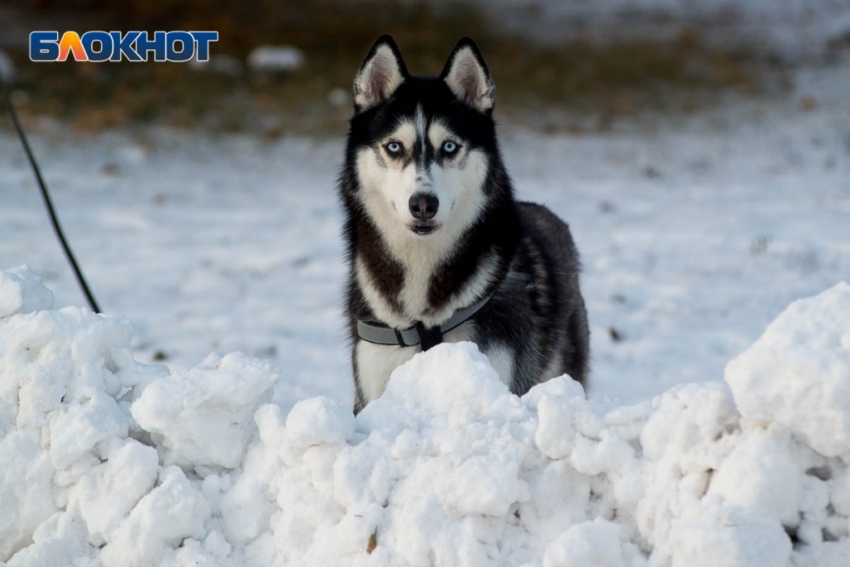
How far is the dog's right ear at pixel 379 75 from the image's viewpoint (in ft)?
12.0

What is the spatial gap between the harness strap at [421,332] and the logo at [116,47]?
10960mm

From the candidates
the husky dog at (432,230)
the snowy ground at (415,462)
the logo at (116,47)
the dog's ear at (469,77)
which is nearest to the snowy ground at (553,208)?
the husky dog at (432,230)

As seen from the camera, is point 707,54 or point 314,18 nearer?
point 707,54

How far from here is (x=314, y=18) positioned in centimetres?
1677

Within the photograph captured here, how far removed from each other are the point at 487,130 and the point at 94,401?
1.89 meters

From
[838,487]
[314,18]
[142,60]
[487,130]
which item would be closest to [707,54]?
[314,18]

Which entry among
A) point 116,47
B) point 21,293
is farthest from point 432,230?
point 116,47

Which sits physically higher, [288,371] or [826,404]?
[826,404]

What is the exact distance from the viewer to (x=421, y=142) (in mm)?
3545

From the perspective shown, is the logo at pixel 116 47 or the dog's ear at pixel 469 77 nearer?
the dog's ear at pixel 469 77

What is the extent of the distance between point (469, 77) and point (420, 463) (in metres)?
1.87

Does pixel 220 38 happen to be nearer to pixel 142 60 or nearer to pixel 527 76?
pixel 142 60

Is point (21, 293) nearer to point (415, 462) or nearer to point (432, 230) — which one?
point (415, 462)

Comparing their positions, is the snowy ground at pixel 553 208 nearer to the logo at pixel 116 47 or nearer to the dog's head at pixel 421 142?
the dog's head at pixel 421 142
